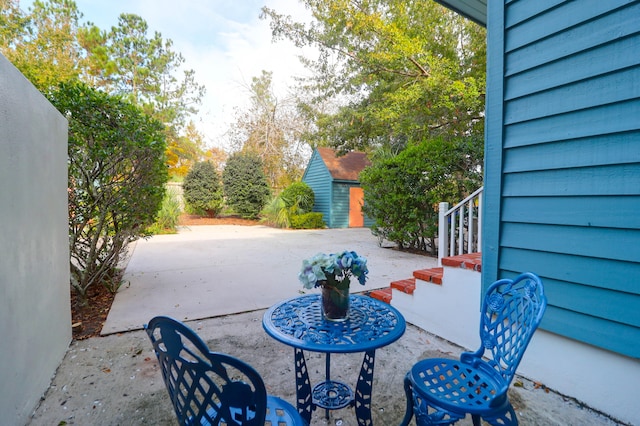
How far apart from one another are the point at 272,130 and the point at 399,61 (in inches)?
465

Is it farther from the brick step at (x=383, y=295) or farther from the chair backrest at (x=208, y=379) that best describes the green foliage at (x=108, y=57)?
the chair backrest at (x=208, y=379)

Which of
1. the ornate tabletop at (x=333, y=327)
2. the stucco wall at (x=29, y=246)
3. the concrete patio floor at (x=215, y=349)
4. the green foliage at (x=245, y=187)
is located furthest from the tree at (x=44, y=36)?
the ornate tabletop at (x=333, y=327)

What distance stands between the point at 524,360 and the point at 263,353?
1.89 meters

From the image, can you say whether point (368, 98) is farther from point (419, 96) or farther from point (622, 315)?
point (622, 315)

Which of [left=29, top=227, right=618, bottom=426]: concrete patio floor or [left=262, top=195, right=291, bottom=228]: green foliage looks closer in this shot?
[left=29, top=227, right=618, bottom=426]: concrete patio floor

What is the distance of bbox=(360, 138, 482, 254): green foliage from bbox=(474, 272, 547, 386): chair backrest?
4544 mm

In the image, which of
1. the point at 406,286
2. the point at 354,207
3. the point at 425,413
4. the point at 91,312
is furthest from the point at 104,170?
the point at 354,207

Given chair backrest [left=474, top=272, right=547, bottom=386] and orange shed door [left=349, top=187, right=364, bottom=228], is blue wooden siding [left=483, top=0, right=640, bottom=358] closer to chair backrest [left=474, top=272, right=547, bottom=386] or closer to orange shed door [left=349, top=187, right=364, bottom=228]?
chair backrest [left=474, top=272, right=547, bottom=386]

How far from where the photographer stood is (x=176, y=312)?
3158 mm

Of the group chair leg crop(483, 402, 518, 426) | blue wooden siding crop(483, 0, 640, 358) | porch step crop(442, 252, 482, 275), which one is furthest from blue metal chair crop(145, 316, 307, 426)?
porch step crop(442, 252, 482, 275)

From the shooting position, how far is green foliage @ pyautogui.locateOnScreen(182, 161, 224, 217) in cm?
1341

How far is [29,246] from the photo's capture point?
1.73m

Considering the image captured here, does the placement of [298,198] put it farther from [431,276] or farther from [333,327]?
[333,327]

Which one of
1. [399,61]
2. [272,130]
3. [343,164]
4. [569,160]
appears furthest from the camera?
[272,130]
